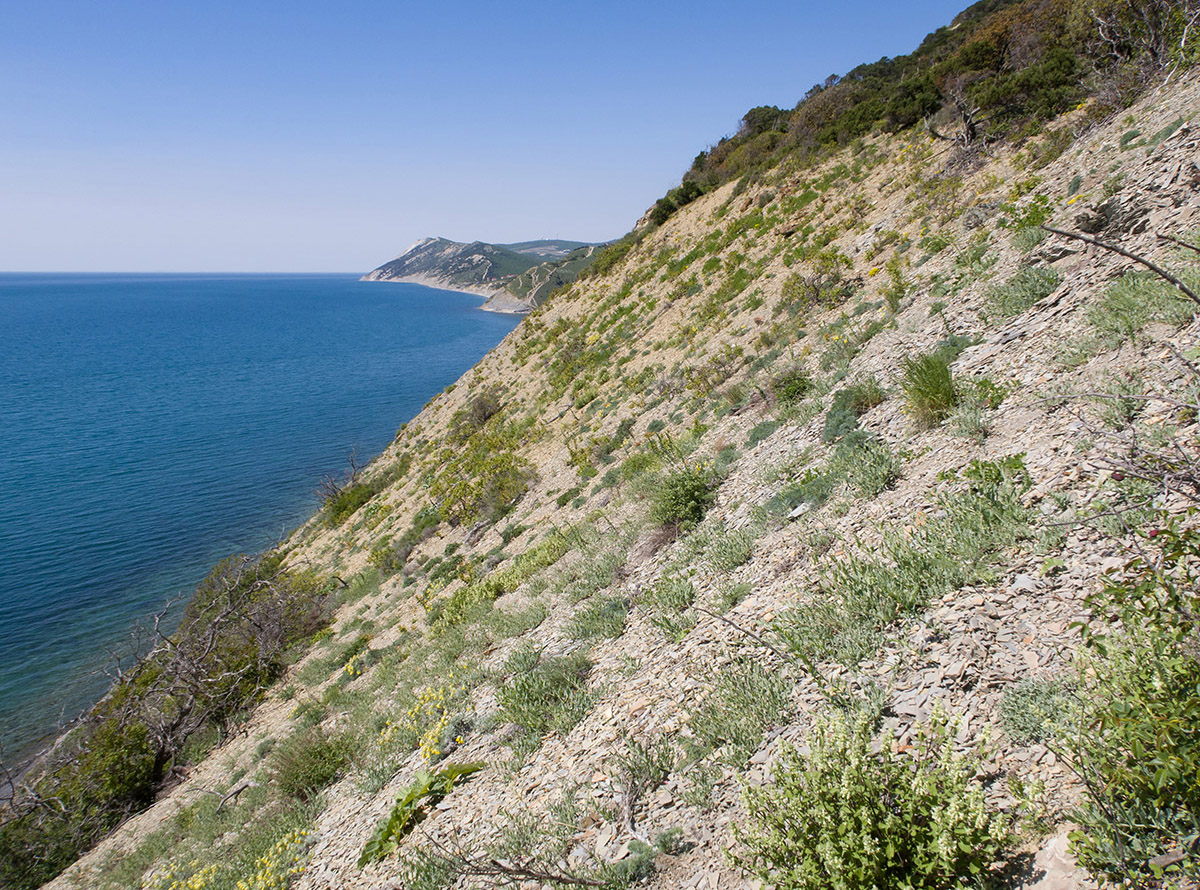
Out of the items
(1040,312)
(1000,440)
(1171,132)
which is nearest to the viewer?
(1000,440)

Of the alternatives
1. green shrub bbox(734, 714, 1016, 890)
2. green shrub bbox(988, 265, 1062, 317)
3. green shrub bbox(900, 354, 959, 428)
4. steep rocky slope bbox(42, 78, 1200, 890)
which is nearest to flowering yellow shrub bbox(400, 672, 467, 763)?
steep rocky slope bbox(42, 78, 1200, 890)

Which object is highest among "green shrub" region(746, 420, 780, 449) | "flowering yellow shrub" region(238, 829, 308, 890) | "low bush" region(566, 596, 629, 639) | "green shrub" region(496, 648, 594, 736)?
"green shrub" region(746, 420, 780, 449)

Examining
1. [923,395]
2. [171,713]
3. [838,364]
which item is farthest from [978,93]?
[171,713]

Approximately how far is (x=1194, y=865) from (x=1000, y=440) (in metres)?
3.95

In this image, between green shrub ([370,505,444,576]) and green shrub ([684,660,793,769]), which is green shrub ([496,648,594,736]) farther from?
green shrub ([370,505,444,576])

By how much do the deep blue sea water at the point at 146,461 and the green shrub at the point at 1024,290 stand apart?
25098 millimetres

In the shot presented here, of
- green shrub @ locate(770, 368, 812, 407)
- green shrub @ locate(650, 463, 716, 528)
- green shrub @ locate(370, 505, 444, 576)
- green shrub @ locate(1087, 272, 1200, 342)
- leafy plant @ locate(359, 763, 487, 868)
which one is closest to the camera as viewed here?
→ green shrub @ locate(1087, 272, 1200, 342)

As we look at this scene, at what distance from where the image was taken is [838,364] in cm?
997

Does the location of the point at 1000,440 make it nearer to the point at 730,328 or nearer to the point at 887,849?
the point at 887,849

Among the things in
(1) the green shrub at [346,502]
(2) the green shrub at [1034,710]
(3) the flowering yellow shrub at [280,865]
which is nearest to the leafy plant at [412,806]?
(3) the flowering yellow shrub at [280,865]

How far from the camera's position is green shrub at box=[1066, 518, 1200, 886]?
87.5 inches

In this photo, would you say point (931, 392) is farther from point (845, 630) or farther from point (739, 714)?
point (739, 714)

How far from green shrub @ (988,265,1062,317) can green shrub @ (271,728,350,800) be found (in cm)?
1079

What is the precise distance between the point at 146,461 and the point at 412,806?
142ft
